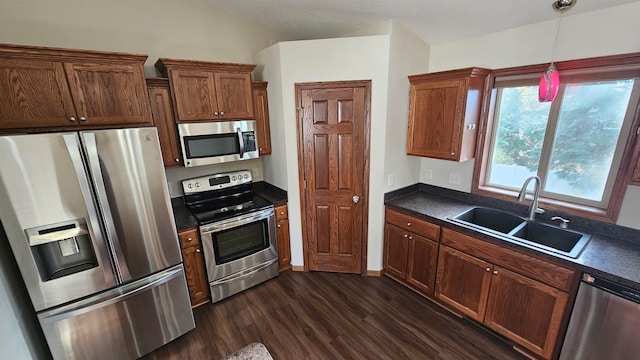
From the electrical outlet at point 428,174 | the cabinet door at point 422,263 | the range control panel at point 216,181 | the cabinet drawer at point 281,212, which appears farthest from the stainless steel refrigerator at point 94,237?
the electrical outlet at point 428,174

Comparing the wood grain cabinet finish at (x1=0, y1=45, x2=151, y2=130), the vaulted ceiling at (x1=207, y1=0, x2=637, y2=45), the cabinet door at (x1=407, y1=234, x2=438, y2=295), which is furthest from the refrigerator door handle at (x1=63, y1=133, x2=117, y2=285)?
the cabinet door at (x1=407, y1=234, x2=438, y2=295)

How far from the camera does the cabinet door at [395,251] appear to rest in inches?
104

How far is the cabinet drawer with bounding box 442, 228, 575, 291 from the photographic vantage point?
1675 millimetres

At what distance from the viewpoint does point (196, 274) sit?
2.44 metres

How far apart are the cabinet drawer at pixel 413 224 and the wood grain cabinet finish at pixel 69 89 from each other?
2412 millimetres

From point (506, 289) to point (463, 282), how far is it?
0.33 m

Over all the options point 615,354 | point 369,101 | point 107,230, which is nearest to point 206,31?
point 369,101

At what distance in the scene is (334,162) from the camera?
8.84ft

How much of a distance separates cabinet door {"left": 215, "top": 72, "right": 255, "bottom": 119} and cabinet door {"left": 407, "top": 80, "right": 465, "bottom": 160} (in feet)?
5.58

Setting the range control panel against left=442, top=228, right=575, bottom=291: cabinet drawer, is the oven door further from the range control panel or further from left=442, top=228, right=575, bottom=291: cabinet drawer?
left=442, top=228, right=575, bottom=291: cabinet drawer

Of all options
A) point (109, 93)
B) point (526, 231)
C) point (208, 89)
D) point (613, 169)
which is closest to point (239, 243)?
point (208, 89)

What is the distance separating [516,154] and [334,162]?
174 centimetres

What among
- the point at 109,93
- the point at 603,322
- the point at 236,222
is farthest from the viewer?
the point at 236,222

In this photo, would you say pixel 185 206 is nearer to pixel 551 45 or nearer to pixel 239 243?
pixel 239 243
